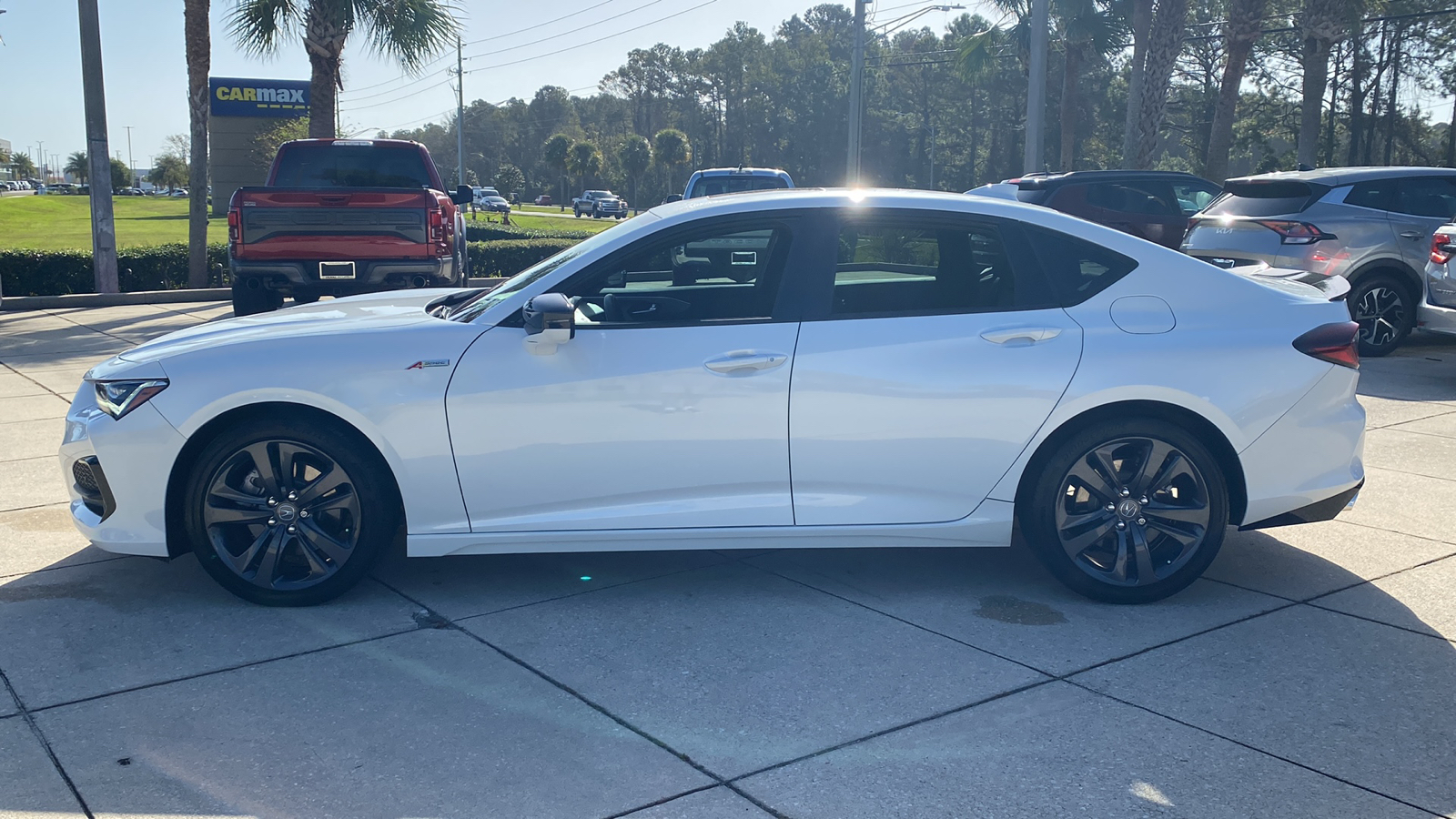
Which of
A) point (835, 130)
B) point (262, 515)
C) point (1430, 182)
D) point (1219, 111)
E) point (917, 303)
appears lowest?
point (262, 515)

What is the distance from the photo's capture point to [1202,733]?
3.46 metres

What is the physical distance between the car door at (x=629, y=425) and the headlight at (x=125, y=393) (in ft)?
3.65

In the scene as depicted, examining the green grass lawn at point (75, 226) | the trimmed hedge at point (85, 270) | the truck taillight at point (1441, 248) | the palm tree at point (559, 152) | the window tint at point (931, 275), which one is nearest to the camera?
the window tint at point (931, 275)

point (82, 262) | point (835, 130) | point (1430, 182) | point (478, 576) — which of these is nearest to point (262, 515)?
point (478, 576)

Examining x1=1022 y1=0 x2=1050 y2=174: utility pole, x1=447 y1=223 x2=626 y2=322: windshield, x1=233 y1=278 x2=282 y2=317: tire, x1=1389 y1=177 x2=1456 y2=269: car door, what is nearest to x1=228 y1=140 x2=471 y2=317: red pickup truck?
x1=233 y1=278 x2=282 y2=317: tire

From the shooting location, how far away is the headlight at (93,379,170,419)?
4328mm

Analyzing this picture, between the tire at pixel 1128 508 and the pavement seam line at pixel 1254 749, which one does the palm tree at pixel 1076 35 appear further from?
the pavement seam line at pixel 1254 749

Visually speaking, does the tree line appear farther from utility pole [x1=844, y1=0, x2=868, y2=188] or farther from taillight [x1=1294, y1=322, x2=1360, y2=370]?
taillight [x1=1294, y1=322, x2=1360, y2=370]

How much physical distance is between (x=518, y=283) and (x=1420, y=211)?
9787 millimetres

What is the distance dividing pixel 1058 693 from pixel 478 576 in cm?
242

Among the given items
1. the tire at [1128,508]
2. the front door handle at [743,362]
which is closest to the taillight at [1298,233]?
the tire at [1128,508]

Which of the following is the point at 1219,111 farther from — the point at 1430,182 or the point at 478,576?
the point at 478,576

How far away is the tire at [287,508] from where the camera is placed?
4.33 metres

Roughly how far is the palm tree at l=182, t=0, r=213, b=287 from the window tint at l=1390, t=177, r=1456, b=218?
1617cm
